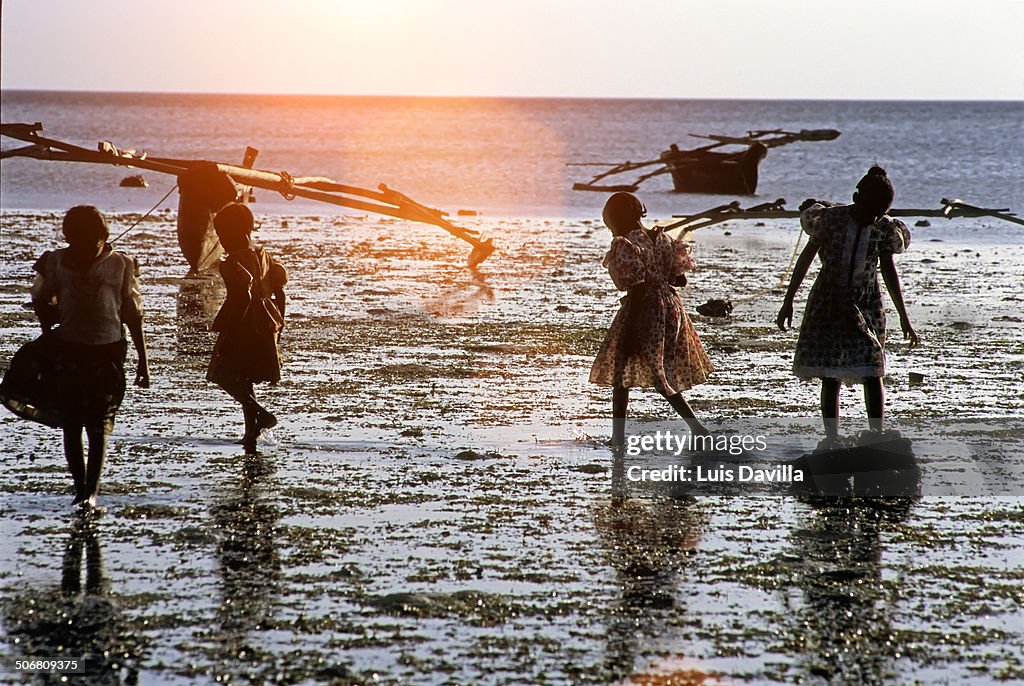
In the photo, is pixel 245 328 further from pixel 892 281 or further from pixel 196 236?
pixel 196 236

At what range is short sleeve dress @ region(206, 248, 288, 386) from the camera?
25.4ft

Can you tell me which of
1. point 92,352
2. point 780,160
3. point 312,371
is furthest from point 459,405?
point 780,160

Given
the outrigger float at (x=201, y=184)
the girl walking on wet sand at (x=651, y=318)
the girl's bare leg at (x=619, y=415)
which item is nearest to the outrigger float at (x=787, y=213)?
the girl walking on wet sand at (x=651, y=318)

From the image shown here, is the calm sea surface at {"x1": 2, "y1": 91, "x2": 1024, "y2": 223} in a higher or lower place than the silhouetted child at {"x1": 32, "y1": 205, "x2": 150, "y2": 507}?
higher

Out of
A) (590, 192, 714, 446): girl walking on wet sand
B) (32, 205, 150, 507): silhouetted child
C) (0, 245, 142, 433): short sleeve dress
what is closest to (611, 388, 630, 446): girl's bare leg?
(590, 192, 714, 446): girl walking on wet sand

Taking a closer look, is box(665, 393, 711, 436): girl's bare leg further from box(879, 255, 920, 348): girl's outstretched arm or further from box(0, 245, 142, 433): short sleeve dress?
box(0, 245, 142, 433): short sleeve dress

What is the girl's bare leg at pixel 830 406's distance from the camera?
7.96 meters

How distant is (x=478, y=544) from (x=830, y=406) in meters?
2.84

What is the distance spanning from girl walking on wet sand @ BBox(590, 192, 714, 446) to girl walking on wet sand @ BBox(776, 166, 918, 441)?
0.59m

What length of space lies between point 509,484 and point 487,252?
36.2 feet

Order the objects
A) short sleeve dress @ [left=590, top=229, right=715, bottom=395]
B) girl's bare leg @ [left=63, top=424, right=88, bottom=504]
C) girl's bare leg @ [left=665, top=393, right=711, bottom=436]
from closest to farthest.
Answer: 1. girl's bare leg @ [left=63, top=424, right=88, bottom=504]
2. short sleeve dress @ [left=590, top=229, right=715, bottom=395]
3. girl's bare leg @ [left=665, top=393, right=711, bottom=436]

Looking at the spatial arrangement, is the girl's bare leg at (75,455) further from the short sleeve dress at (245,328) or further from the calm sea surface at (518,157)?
the calm sea surface at (518,157)

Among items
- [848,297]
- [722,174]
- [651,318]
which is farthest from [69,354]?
[722,174]

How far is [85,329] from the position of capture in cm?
660
